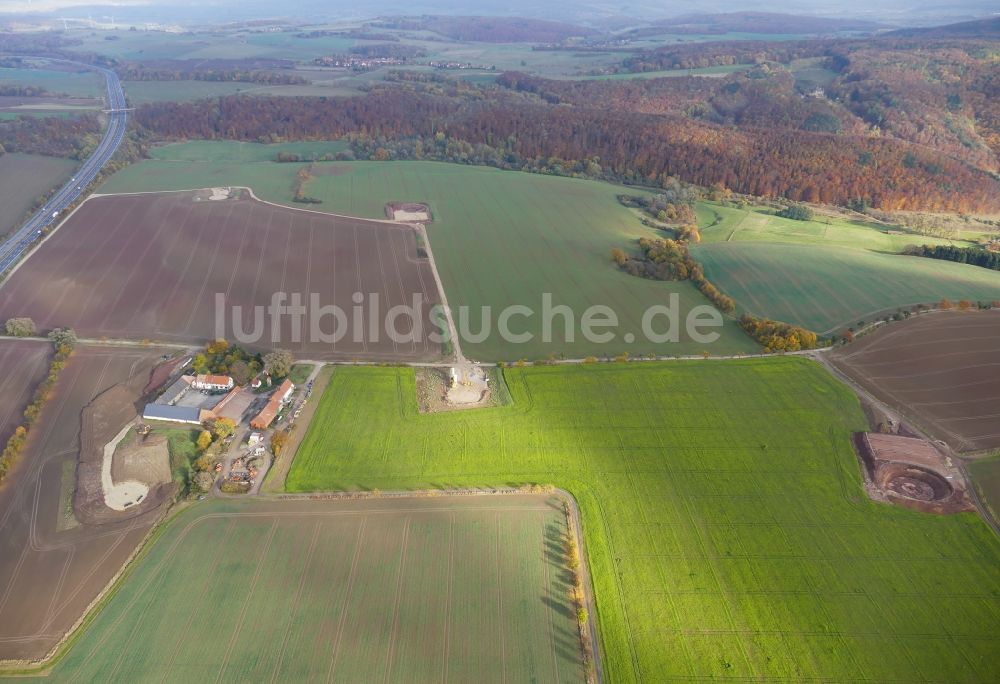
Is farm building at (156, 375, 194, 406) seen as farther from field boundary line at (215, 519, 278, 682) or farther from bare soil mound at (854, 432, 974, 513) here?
bare soil mound at (854, 432, 974, 513)

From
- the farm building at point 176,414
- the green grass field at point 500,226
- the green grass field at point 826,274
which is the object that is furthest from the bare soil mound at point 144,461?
the green grass field at point 826,274

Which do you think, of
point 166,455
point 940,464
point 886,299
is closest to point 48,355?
point 166,455

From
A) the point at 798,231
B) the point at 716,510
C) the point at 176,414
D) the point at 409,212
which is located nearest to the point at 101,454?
the point at 176,414

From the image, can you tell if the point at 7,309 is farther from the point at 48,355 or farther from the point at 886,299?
the point at 886,299

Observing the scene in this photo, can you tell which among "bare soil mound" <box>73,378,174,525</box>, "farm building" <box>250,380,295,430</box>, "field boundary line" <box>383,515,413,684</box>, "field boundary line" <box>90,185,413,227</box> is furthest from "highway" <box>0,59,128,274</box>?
"field boundary line" <box>383,515,413,684</box>

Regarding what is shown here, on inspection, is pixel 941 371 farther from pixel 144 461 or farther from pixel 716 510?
pixel 144 461

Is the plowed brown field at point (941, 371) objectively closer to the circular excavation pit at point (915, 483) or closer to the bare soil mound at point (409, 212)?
the circular excavation pit at point (915, 483)
